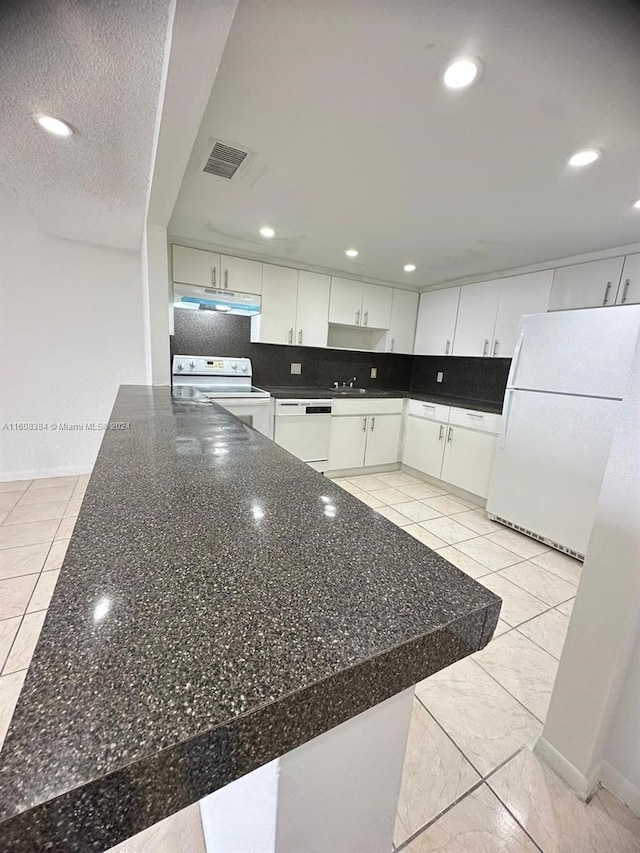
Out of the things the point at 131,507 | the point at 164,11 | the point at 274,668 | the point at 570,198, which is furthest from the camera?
the point at 570,198

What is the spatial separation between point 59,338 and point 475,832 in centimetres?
396

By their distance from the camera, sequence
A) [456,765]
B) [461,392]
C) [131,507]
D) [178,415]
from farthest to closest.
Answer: [461,392] < [178,415] < [456,765] < [131,507]

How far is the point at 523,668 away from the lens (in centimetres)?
153

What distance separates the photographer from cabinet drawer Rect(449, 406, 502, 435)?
3057mm

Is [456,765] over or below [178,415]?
below

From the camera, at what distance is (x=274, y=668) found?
1.13ft

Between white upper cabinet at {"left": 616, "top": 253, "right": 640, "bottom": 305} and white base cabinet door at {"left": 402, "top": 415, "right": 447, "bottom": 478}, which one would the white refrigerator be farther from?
white base cabinet door at {"left": 402, "top": 415, "right": 447, "bottom": 478}

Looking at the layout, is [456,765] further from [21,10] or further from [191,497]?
[21,10]

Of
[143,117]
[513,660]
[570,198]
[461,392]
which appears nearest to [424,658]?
[513,660]

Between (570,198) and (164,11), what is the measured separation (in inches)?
82.6

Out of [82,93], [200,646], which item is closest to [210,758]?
[200,646]

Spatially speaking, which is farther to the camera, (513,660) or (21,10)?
(513,660)

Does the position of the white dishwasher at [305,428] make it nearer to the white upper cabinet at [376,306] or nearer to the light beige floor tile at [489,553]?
the white upper cabinet at [376,306]

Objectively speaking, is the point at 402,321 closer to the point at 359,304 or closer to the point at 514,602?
the point at 359,304
